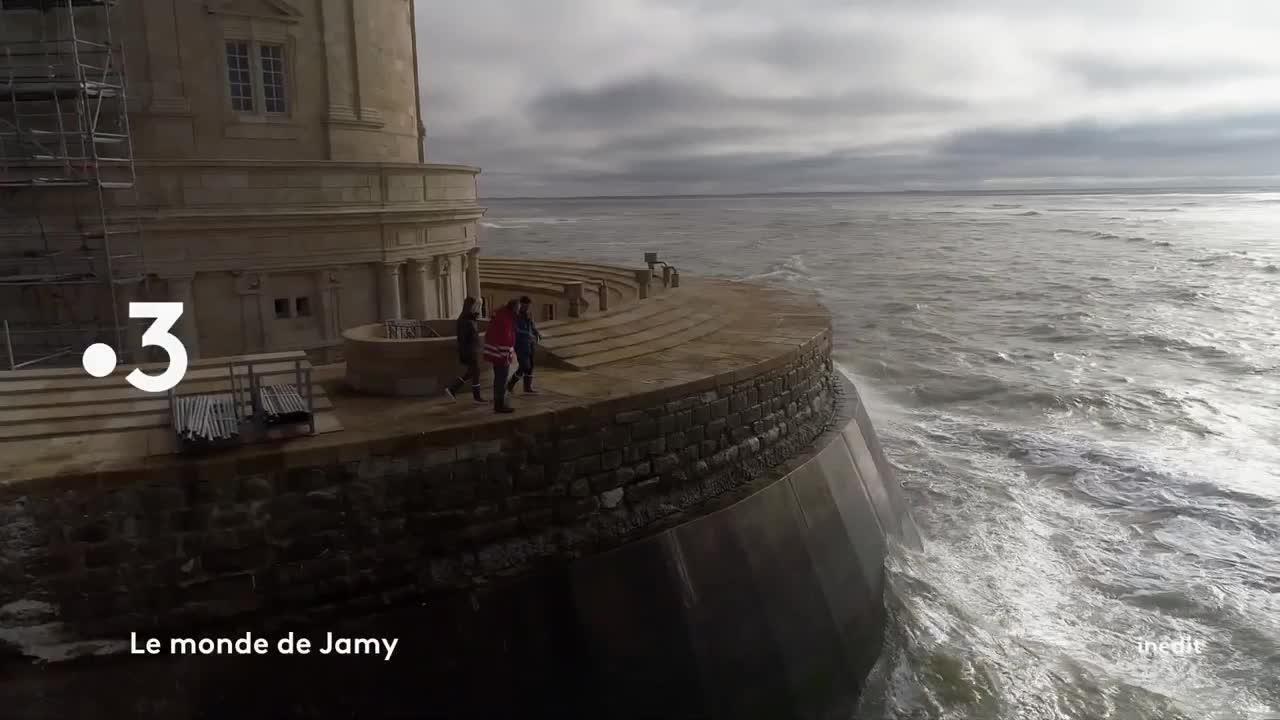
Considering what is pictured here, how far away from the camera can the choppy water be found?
1152cm

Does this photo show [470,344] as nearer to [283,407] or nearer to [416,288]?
[283,407]

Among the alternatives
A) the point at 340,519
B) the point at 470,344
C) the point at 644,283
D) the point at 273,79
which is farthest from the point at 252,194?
the point at 644,283

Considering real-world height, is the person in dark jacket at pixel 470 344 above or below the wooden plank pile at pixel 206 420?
above

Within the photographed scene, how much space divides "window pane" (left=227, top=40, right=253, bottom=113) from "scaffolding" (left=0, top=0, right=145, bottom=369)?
61.5 inches

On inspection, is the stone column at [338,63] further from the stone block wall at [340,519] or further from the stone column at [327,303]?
the stone block wall at [340,519]

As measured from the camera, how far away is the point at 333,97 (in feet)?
49.0

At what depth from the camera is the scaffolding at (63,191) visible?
12273 millimetres

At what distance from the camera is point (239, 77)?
46.5ft

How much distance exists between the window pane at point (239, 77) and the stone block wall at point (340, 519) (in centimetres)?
870

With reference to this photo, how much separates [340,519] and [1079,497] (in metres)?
14.8

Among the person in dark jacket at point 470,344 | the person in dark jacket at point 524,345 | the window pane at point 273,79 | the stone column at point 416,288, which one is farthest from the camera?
the stone column at point 416,288

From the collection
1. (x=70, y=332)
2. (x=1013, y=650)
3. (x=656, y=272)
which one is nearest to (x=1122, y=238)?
(x=656, y=272)

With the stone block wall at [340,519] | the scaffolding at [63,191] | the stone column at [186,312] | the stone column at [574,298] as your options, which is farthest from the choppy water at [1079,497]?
the scaffolding at [63,191]

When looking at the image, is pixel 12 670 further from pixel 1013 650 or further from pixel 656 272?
pixel 656 272
